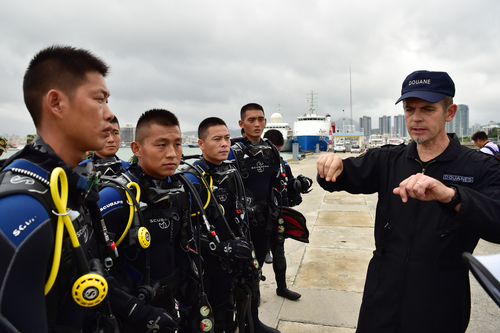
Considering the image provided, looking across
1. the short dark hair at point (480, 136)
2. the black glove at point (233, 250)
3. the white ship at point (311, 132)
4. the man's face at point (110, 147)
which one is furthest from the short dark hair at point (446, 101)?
the white ship at point (311, 132)

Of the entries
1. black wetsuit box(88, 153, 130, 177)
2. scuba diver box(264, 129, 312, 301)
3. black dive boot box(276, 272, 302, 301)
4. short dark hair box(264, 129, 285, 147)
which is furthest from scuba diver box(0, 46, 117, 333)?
short dark hair box(264, 129, 285, 147)

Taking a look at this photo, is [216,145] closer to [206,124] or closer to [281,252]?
[206,124]

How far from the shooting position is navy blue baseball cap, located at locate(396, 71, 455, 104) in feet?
5.80

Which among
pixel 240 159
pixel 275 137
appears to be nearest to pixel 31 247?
pixel 240 159

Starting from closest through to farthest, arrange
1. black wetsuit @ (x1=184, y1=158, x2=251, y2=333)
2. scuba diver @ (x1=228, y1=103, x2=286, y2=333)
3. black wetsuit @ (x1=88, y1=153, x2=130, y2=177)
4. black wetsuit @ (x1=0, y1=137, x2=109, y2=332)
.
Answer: black wetsuit @ (x1=0, y1=137, x2=109, y2=332), black wetsuit @ (x1=184, y1=158, x2=251, y2=333), black wetsuit @ (x1=88, y1=153, x2=130, y2=177), scuba diver @ (x1=228, y1=103, x2=286, y2=333)

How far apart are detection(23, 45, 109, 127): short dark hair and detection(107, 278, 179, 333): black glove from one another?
0.99 m

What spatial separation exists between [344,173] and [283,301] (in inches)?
96.9

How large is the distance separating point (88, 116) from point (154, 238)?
1.06 metres

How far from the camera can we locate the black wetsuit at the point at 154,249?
5.92 feet

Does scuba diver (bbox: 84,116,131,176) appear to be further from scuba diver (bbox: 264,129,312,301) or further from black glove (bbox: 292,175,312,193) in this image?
black glove (bbox: 292,175,312,193)

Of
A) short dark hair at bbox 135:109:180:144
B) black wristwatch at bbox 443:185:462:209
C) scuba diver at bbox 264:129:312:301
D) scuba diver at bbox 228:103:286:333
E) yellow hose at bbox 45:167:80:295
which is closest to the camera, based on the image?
yellow hose at bbox 45:167:80:295

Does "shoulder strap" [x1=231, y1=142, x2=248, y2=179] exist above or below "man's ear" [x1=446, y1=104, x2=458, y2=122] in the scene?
below

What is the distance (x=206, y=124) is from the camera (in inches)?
133

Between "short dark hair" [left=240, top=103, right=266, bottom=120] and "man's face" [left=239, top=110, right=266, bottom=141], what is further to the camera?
"short dark hair" [left=240, top=103, right=266, bottom=120]
